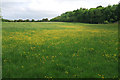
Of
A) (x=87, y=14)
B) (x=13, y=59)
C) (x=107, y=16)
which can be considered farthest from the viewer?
(x=87, y=14)

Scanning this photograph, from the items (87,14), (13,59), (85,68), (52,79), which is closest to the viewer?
(52,79)

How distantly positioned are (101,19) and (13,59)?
9277cm

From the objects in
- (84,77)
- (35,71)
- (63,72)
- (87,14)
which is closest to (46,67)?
(35,71)

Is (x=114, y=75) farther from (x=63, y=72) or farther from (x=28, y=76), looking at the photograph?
(x=28, y=76)

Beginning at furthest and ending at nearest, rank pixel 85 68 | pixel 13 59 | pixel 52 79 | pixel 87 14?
pixel 87 14
pixel 13 59
pixel 85 68
pixel 52 79

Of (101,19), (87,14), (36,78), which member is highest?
(87,14)

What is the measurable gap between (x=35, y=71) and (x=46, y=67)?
0.73 m

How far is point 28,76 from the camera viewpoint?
527 cm

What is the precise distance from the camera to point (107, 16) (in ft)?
282

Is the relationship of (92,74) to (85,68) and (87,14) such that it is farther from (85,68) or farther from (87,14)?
(87,14)

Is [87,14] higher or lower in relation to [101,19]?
higher

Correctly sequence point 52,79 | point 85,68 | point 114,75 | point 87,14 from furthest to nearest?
point 87,14, point 85,68, point 114,75, point 52,79

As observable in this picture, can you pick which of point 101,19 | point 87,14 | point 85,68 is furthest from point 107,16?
point 85,68

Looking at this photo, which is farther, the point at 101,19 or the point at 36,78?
the point at 101,19
